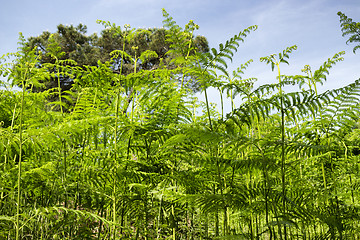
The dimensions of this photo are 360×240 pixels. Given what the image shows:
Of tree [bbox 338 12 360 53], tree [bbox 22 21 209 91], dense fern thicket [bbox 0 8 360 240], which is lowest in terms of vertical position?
dense fern thicket [bbox 0 8 360 240]

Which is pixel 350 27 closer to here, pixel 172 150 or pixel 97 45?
pixel 172 150

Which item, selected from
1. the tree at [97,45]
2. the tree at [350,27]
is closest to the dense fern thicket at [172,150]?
the tree at [350,27]

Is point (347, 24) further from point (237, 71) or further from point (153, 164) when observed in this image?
point (153, 164)

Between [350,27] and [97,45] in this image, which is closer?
[350,27]

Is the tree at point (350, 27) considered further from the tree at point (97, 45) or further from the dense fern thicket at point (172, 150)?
the tree at point (97, 45)

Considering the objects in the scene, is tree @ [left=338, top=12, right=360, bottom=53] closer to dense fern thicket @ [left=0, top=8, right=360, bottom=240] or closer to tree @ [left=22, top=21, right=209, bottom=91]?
dense fern thicket @ [left=0, top=8, right=360, bottom=240]

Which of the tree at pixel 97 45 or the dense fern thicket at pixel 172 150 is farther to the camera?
the tree at pixel 97 45

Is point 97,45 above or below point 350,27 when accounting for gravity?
above

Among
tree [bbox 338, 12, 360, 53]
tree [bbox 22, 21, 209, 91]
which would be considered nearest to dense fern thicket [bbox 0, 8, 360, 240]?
tree [bbox 338, 12, 360, 53]

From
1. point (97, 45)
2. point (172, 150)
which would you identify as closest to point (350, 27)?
point (172, 150)

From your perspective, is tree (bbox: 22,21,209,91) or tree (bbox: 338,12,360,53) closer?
tree (bbox: 338,12,360,53)

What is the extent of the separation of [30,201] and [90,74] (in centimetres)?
118

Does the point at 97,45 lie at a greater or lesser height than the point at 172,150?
greater

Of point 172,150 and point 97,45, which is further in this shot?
point 97,45
